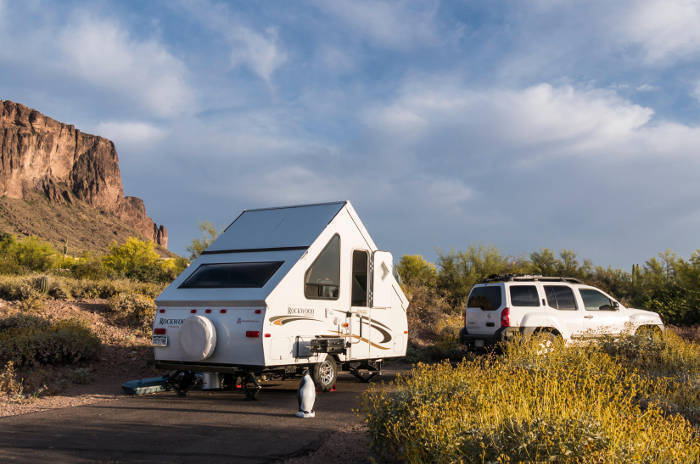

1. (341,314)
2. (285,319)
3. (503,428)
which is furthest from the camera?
(341,314)

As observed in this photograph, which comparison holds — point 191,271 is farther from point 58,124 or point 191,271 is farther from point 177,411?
point 58,124

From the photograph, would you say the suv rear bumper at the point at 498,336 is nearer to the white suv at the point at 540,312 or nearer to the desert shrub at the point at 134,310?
the white suv at the point at 540,312

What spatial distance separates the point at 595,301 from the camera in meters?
13.4

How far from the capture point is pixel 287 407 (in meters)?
8.98

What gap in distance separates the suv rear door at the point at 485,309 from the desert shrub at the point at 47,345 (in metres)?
8.10

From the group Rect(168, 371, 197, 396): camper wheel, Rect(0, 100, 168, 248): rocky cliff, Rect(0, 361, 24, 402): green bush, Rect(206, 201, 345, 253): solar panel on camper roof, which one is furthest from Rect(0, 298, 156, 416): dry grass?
Rect(0, 100, 168, 248): rocky cliff

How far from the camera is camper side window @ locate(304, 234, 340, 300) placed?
9.85 m

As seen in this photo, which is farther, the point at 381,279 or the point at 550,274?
the point at 550,274

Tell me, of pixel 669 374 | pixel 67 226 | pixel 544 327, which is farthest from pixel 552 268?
pixel 67 226

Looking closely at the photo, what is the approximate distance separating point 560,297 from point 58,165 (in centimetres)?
12878

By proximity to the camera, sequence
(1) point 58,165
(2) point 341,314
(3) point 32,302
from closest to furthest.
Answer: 1. (2) point 341,314
2. (3) point 32,302
3. (1) point 58,165

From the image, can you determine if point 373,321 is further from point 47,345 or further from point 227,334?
point 47,345

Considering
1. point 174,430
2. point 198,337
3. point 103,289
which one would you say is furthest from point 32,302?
point 174,430

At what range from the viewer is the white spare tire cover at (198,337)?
9.09 metres
